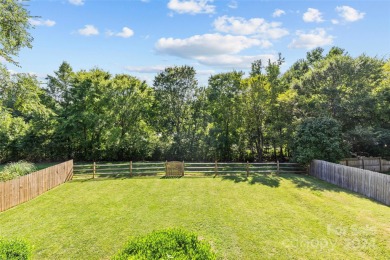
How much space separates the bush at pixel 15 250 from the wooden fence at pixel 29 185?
23.1 feet

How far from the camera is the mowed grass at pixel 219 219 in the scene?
6926mm

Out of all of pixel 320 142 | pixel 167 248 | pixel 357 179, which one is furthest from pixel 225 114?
pixel 167 248

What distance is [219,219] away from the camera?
905 centimetres

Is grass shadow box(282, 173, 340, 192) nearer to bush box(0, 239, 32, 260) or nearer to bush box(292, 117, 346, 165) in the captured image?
bush box(292, 117, 346, 165)

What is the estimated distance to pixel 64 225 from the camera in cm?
864

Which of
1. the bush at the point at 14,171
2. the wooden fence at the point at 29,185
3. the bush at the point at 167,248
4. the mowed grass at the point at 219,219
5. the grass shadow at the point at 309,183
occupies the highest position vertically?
the bush at the point at 167,248

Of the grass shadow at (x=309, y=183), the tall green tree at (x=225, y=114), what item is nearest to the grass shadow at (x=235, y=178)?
the grass shadow at (x=309, y=183)

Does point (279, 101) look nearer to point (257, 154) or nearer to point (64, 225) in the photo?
point (257, 154)

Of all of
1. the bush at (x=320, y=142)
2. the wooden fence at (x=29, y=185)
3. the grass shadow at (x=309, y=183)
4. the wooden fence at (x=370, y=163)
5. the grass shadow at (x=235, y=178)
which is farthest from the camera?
the wooden fence at (x=370, y=163)

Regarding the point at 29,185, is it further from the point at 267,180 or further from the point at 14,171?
the point at 267,180

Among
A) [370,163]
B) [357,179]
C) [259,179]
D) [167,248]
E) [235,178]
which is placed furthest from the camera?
[370,163]

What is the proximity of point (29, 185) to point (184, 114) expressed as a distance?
52.0 ft

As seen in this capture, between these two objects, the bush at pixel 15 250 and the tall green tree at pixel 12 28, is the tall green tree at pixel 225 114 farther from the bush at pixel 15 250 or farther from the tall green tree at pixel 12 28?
the bush at pixel 15 250

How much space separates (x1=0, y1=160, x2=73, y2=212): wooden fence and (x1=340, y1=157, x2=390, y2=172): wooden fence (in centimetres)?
1823
